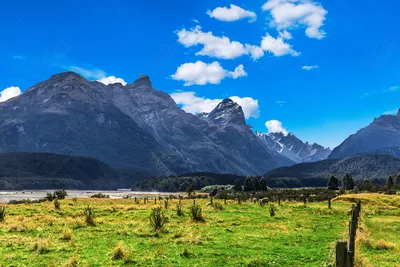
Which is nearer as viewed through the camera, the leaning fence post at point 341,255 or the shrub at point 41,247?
the leaning fence post at point 341,255

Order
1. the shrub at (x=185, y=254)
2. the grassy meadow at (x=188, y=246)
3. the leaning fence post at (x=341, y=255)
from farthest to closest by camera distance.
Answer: the shrub at (x=185, y=254)
the grassy meadow at (x=188, y=246)
the leaning fence post at (x=341, y=255)

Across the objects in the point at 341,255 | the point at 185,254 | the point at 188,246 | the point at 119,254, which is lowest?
the point at 188,246

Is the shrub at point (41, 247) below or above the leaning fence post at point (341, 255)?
below

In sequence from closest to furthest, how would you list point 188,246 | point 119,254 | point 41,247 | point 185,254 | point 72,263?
point 72,263 → point 119,254 → point 185,254 → point 41,247 → point 188,246

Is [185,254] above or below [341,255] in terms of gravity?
below

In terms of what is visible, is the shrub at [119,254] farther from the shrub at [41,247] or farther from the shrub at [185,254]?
the shrub at [41,247]

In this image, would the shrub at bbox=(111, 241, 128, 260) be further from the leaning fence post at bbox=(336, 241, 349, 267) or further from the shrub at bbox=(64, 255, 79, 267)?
the leaning fence post at bbox=(336, 241, 349, 267)

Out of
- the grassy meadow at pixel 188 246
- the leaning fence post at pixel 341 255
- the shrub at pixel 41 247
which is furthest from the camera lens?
the shrub at pixel 41 247

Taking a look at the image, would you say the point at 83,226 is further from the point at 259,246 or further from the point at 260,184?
the point at 260,184

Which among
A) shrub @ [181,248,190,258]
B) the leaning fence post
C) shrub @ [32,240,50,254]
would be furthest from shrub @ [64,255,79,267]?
the leaning fence post

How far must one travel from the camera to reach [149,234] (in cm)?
2769

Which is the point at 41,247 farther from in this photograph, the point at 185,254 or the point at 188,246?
the point at 188,246

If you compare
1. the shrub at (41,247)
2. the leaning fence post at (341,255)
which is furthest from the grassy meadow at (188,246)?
the leaning fence post at (341,255)

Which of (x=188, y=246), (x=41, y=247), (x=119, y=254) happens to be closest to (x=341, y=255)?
(x=119, y=254)
